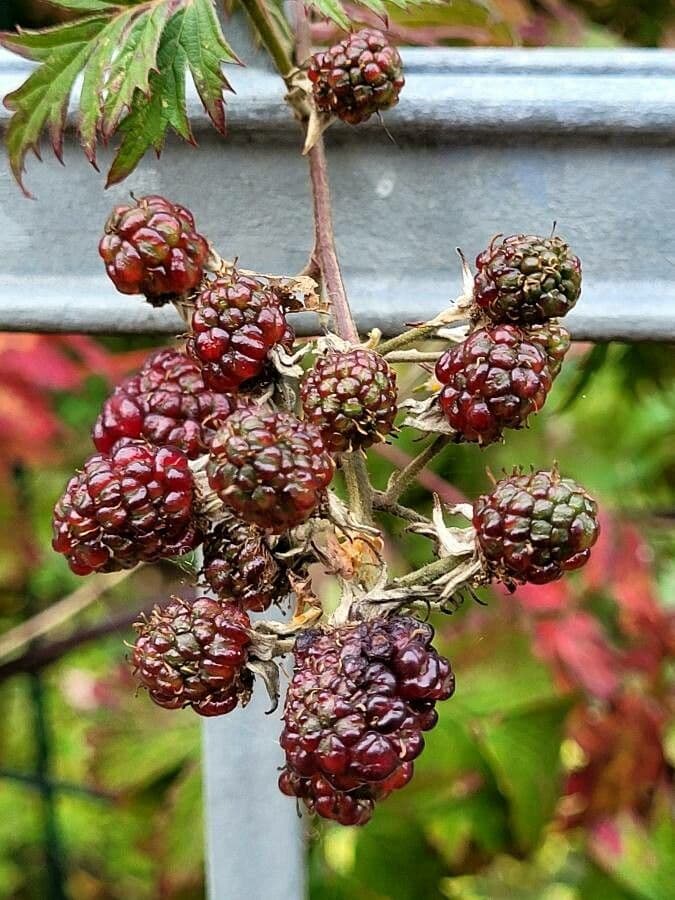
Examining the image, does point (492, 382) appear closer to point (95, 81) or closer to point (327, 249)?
point (327, 249)

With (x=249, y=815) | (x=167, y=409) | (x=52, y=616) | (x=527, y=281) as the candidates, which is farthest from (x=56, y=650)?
(x=527, y=281)

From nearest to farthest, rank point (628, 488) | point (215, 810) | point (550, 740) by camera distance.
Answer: point (215, 810)
point (550, 740)
point (628, 488)

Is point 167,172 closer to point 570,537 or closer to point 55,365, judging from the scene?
point 570,537

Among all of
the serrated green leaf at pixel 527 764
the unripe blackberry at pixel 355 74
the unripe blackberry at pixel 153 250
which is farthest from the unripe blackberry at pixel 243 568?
the serrated green leaf at pixel 527 764

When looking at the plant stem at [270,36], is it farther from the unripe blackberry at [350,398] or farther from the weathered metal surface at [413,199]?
the unripe blackberry at [350,398]

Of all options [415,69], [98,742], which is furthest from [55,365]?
[415,69]
